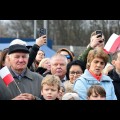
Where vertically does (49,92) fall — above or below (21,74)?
below

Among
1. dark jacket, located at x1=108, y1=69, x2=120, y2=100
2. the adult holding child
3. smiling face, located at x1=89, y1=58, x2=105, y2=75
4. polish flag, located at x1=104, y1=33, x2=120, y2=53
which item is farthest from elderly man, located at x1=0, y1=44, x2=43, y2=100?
polish flag, located at x1=104, y1=33, x2=120, y2=53

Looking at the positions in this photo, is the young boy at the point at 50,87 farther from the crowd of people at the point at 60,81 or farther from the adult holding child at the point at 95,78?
the adult holding child at the point at 95,78

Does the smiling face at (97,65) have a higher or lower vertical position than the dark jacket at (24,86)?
higher

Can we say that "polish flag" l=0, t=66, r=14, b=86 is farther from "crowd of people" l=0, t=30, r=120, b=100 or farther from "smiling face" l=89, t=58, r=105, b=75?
"smiling face" l=89, t=58, r=105, b=75

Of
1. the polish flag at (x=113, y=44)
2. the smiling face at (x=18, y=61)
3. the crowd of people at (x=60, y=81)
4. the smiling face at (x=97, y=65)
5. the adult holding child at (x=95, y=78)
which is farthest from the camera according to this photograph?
the polish flag at (x=113, y=44)

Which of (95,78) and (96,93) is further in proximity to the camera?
(95,78)

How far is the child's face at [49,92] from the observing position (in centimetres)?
510

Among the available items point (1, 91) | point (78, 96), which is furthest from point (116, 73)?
point (1, 91)

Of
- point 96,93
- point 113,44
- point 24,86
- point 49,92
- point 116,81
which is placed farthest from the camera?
point 113,44

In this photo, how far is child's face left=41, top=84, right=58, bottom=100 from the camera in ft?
16.7

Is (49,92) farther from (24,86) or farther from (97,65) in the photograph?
(97,65)

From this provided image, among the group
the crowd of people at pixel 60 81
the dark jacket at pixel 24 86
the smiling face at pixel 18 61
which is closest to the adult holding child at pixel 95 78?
the crowd of people at pixel 60 81

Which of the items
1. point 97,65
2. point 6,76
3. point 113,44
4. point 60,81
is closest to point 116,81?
point 97,65

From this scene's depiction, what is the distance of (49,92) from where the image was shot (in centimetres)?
512
